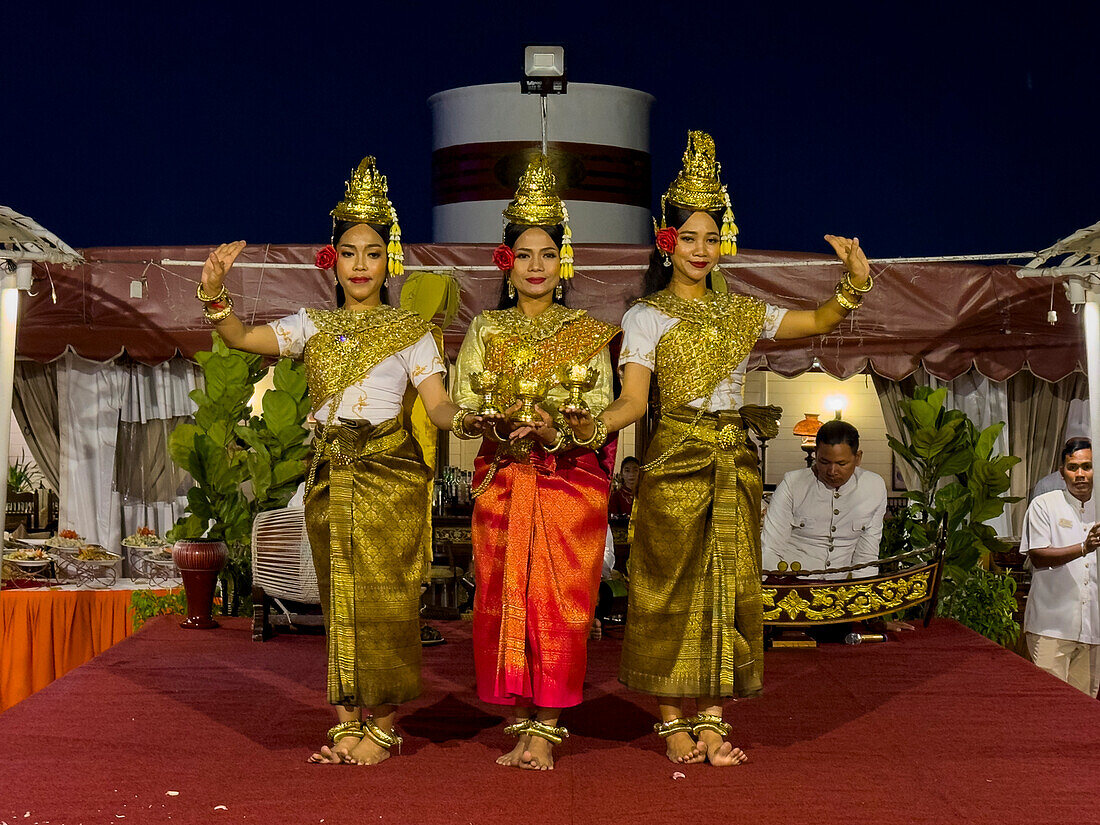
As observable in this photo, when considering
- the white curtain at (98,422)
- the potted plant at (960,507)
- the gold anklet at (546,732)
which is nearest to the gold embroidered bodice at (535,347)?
the gold anklet at (546,732)

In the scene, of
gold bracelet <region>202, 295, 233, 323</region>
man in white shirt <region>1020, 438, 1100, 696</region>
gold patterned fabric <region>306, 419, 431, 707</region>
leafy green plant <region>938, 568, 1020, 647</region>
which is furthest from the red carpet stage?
leafy green plant <region>938, 568, 1020, 647</region>

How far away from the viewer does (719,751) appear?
368 centimetres

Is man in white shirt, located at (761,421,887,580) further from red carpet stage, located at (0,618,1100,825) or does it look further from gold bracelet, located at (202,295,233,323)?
gold bracelet, located at (202,295,233,323)

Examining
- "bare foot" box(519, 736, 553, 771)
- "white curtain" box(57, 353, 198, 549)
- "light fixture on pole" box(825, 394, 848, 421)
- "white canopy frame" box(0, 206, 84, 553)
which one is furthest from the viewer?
"light fixture on pole" box(825, 394, 848, 421)

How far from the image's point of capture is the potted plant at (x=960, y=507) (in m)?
6.57

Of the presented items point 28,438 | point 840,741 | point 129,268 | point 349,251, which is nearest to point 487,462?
point 349,251

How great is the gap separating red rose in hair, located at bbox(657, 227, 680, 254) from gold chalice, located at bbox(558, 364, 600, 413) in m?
0.47

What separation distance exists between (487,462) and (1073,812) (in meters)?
1.85

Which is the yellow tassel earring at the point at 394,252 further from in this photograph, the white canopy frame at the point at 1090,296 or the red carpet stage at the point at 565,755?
the white canopy frame at the point at 1090,296

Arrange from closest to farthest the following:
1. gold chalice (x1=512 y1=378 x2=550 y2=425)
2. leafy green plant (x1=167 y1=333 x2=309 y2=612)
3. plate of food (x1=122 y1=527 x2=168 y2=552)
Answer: gold chalice (x1=512 y1=378 x2=550 y2=425) → leafy green plant (x1=167 y1=333 x2=309 y2=612) → plate of food (x1=122 y1=527 x2=168 y2=552)

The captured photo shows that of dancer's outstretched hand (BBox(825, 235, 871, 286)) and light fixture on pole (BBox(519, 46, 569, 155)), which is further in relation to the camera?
light fixture on pole (BBox(519, 46, 569, 155))

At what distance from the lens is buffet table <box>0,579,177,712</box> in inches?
267

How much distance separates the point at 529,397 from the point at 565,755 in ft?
3.57

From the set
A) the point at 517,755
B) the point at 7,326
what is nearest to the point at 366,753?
the point at 517,755
